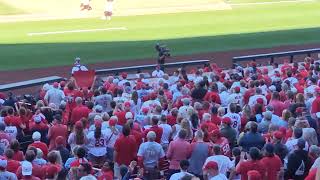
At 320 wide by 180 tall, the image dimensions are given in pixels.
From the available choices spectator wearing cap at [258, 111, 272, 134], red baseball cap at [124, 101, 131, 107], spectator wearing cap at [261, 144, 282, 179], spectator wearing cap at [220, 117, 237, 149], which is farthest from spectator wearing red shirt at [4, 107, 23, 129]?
spectator wearing cap at [261, 144, 282, 179]

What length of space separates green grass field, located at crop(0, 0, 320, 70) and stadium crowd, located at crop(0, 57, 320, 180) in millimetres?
10757

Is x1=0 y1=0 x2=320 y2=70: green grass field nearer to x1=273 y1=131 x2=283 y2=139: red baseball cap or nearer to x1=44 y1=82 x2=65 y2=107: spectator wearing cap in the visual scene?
x1=44 y1=82 x2=65 y2=107: spectator wearing cap

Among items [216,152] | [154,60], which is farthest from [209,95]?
[154,60]

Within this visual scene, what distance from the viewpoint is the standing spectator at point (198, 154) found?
11508 mm

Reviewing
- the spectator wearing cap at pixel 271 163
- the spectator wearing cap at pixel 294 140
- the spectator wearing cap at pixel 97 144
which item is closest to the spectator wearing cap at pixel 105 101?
the spectator wearing cap at pixel 97 144

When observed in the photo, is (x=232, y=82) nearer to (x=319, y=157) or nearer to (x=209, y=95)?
(x=209, y=95)

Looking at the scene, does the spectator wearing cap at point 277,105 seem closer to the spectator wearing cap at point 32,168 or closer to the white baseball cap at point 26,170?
the spectator wearing cap at point 32,168

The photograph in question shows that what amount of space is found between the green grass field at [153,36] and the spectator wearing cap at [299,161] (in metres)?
16.6

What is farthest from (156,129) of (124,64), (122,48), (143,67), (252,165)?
(122,48)

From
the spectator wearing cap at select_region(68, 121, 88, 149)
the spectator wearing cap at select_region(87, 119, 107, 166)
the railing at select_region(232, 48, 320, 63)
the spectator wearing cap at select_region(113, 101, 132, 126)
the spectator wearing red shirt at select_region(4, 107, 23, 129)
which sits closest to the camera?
the spectator wearing cap at select_region(68, 121, 88, 149)

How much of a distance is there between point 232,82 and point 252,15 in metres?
20.0

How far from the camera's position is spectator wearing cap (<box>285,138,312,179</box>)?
11.1m

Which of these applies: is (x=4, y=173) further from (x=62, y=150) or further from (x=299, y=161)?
(x=299, y=161)

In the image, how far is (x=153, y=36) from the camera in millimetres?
31125
